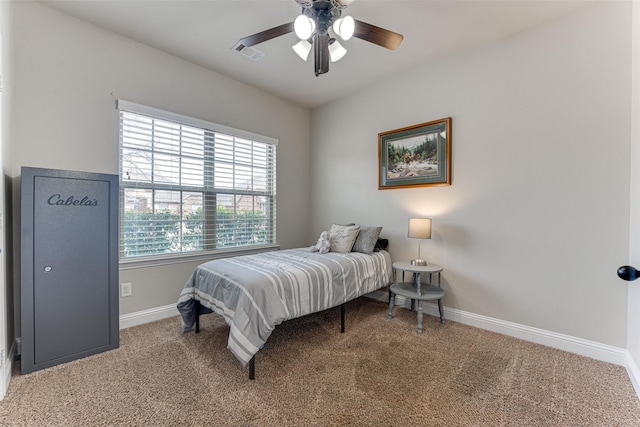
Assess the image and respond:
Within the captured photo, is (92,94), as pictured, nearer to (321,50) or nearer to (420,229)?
(321,50)

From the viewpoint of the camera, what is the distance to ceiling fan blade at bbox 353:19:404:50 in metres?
1.80

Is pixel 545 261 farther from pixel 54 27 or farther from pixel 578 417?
pixel 54 27

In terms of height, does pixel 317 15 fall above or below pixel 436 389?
above

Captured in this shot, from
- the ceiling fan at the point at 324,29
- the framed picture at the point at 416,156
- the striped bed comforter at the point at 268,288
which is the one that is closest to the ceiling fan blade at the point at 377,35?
the ceiling fan at the point at 324,29

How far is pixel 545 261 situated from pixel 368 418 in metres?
2.08

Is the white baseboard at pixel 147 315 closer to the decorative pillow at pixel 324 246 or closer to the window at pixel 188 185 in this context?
the window at pixel 188 185

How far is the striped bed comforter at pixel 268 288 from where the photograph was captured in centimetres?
186

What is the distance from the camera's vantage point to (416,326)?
2723 millimetres

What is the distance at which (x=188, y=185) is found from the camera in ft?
10.2

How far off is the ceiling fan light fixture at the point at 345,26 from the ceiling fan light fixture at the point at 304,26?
0.53 feet

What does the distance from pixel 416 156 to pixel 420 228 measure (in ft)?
2.97

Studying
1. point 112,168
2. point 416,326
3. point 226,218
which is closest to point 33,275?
point 112,168

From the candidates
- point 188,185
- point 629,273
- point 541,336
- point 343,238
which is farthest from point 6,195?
point 541,336

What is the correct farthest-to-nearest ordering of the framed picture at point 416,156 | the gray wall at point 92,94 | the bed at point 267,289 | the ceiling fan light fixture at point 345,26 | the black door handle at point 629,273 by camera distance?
1. the framed picture at point 416,156
2. the gray wall at point 92,94
3. the bed at point 267,289
4. the ceiling fan light fixture at point 345,26
5. the black door handle at point 629,273
